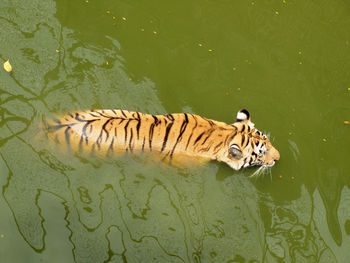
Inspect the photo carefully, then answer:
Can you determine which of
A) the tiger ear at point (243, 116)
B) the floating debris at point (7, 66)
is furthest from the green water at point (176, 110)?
the tiger ear at point (243, 116)

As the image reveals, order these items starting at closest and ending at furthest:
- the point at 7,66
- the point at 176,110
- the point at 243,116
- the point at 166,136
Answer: the point at 166,136, the point at 243,116, the point at 7,66, the point at 176,110

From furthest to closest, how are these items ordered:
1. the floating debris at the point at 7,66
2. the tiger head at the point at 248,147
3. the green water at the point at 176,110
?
the floating debris at the point at 7,66 < the tiger head at the point at 248,147 < the green water at the point at 176,110

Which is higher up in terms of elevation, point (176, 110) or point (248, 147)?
point (176, 110)

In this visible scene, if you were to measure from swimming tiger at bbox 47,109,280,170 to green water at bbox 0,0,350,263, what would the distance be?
0.16 meters

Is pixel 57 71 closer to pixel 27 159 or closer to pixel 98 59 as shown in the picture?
pixel 98 59

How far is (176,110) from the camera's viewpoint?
4449 millimetres

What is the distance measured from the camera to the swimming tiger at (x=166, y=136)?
3668 millimetres

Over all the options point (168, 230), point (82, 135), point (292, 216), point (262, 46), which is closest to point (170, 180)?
point (168, 230)

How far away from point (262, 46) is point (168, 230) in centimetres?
283

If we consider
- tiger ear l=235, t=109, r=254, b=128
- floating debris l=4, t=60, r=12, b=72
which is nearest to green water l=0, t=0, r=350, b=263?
floating debris l=4, t=60, r=12, b=72

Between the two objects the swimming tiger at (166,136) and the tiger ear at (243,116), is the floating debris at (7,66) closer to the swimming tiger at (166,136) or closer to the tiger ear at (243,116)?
the swimming tiger at (166,136)

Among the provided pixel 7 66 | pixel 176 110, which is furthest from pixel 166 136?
pixel 7 66

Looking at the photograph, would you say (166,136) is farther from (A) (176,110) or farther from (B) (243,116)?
(B) (243,116)

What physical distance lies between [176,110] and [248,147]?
90cm
